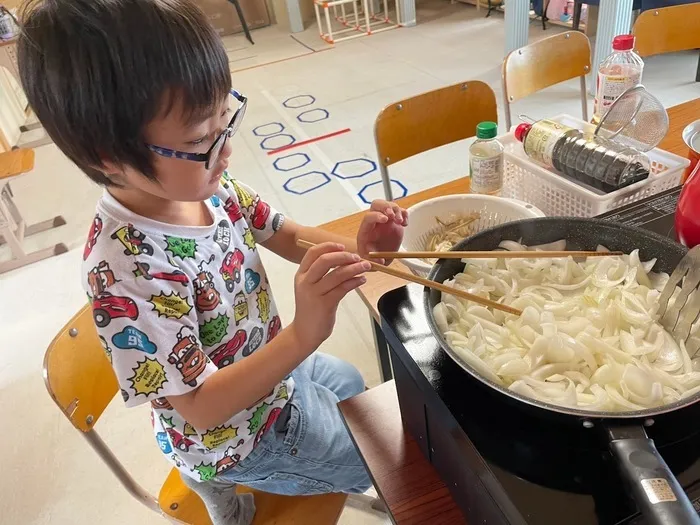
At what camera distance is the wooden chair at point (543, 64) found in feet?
5.41

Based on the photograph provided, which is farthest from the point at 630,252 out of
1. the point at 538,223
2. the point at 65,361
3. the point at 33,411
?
the point at 33,411

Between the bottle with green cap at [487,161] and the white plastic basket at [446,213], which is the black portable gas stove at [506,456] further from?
the bottle with green cap at [487,161]

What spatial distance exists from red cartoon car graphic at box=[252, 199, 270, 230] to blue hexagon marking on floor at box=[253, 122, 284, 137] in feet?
8.50

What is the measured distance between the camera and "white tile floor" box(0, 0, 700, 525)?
1558mm

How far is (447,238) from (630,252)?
0.35m

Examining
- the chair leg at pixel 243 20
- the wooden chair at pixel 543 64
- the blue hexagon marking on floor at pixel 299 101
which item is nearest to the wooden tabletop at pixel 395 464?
the wooden chair at pixel 543 64

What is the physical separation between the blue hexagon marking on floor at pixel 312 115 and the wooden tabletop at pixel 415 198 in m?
2.46

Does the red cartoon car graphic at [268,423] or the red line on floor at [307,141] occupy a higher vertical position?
the red cartoon car graphic at [268,423]

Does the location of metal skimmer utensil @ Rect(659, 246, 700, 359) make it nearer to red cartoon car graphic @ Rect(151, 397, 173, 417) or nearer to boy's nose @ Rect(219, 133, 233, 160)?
boy's nose @ Rect(219, 133, 233, 160)

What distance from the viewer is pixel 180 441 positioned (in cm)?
85

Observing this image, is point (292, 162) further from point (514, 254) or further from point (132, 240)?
point (514, 254)

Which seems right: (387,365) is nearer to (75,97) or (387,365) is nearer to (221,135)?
(221,135)

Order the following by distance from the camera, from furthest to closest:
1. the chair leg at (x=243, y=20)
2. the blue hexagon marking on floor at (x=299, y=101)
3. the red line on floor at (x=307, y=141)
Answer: the chair leg at (x=243, y=20) < the blue hexagon marking on floor at (x=299, y=101) < the red line on floor at (x=307, y=141)

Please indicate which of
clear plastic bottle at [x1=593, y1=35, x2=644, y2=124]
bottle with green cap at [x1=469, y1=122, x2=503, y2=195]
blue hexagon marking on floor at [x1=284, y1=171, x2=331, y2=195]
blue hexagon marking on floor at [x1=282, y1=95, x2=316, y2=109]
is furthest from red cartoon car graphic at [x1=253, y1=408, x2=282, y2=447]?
blue hexagon marking on floor at [x1=282, y1=95, x2=316, y2=109]
